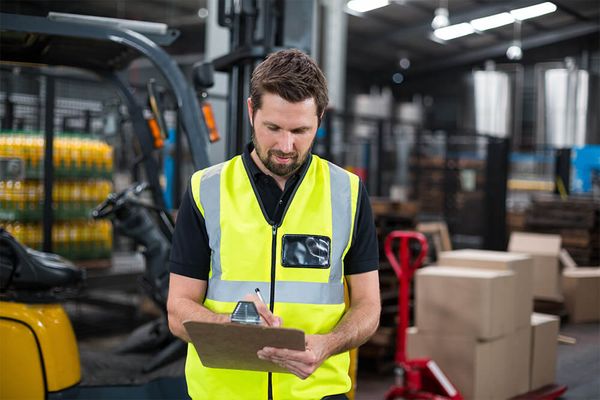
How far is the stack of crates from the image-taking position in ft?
20.9

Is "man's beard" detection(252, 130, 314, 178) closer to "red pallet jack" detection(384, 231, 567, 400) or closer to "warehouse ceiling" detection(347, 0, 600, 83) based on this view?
"red pallet jack" detection(384, 231, 567, 400)

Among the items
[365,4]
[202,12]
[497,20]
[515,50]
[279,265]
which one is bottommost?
[279,265]

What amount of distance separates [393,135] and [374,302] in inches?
455

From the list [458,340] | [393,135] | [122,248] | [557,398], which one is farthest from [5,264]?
[393,135]

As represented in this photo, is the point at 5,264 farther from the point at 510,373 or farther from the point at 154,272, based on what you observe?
the point at 510,373

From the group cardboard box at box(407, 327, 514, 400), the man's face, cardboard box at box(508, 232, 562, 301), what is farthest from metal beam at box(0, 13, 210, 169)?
cardboard box at box(508, 232, 562, 301)

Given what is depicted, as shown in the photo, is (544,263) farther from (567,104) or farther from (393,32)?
(393,32)

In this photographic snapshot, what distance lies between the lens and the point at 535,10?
5305 mm

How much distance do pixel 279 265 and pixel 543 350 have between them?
3.93m

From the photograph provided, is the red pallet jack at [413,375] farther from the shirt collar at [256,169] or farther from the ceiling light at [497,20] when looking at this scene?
the ceiling light at [497,20]

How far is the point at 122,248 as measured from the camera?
9.07m

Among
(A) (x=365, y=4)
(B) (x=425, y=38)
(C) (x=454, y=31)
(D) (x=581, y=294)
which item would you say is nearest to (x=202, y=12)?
(A) (x=365, y=4)

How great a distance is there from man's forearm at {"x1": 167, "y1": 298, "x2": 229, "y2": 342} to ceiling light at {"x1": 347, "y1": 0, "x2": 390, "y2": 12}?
448 inches

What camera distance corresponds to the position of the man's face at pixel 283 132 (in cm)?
190
